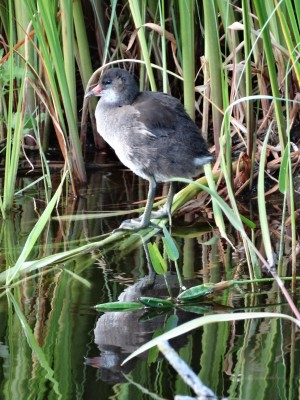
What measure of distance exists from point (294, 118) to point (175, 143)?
103cm

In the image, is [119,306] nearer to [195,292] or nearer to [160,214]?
[195,292]

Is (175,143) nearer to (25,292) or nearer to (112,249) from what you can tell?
(112,249)

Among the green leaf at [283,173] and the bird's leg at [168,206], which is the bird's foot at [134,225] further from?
the green leaf at [283,173]

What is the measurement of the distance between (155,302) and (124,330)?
22 cm

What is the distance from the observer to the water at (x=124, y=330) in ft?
8.70

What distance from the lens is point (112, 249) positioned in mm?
4250

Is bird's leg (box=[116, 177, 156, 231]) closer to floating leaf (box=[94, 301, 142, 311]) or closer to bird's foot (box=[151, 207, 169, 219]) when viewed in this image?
bird's foot (box=[151, 207, 169, 219])

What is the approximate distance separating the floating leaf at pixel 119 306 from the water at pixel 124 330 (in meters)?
0.02

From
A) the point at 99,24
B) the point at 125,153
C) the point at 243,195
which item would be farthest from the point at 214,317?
the point at 99,24

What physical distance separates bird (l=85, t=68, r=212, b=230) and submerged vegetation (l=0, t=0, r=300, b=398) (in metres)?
0.12

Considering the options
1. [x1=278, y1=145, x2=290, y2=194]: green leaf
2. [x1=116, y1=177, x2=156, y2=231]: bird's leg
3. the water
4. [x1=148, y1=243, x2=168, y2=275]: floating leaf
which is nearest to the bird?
[x1=116, y1=177, x2=156, y2=231]: bird's leg

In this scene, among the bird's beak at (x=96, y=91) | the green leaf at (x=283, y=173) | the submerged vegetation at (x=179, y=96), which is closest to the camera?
the green leaf at (x=283, y=173)

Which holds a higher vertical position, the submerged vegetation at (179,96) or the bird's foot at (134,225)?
the submerged vegetation at (179,96)

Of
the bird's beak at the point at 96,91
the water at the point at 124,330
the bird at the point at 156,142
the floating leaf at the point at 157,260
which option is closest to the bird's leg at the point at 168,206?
the bird at the point at 156,142
